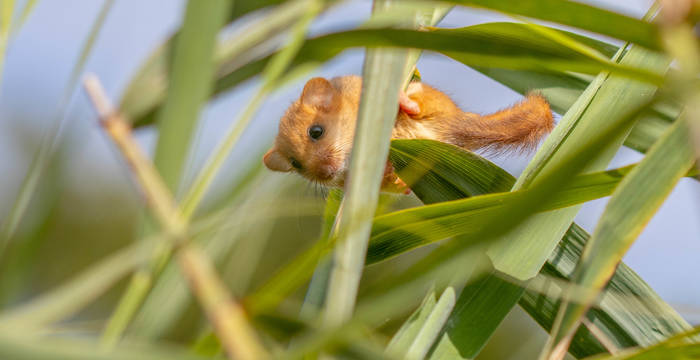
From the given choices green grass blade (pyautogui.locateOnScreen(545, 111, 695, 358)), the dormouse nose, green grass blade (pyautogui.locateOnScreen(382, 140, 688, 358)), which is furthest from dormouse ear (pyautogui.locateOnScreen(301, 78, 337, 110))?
green grass blade (pyautogui.locateOnScreen(545, 111, 695, 358))

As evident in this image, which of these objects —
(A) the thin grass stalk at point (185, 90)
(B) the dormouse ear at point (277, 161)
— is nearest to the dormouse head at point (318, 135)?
(B) the dormouse ear at point (277, 161)

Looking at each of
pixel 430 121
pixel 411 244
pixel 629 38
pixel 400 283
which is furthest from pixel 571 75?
pixel 400 283

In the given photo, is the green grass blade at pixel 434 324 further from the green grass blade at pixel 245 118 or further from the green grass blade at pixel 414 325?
the green grass blade at pixel 245 118

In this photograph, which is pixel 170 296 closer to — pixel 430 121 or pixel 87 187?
pixel 430 121

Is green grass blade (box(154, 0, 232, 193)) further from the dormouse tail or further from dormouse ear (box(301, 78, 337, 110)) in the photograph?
dormouse ear (box(301, 78, 337, 110))

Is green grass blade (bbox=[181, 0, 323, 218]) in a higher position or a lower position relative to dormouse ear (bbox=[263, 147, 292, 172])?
lower

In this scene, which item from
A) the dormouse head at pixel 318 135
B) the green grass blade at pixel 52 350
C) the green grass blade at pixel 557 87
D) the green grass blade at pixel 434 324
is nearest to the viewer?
the green grass blade at pixel 52 350

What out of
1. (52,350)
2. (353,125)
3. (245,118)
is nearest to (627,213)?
(245,118)

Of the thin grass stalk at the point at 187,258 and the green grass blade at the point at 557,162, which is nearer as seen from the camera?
the thin grass stalk at the point at 187,258
